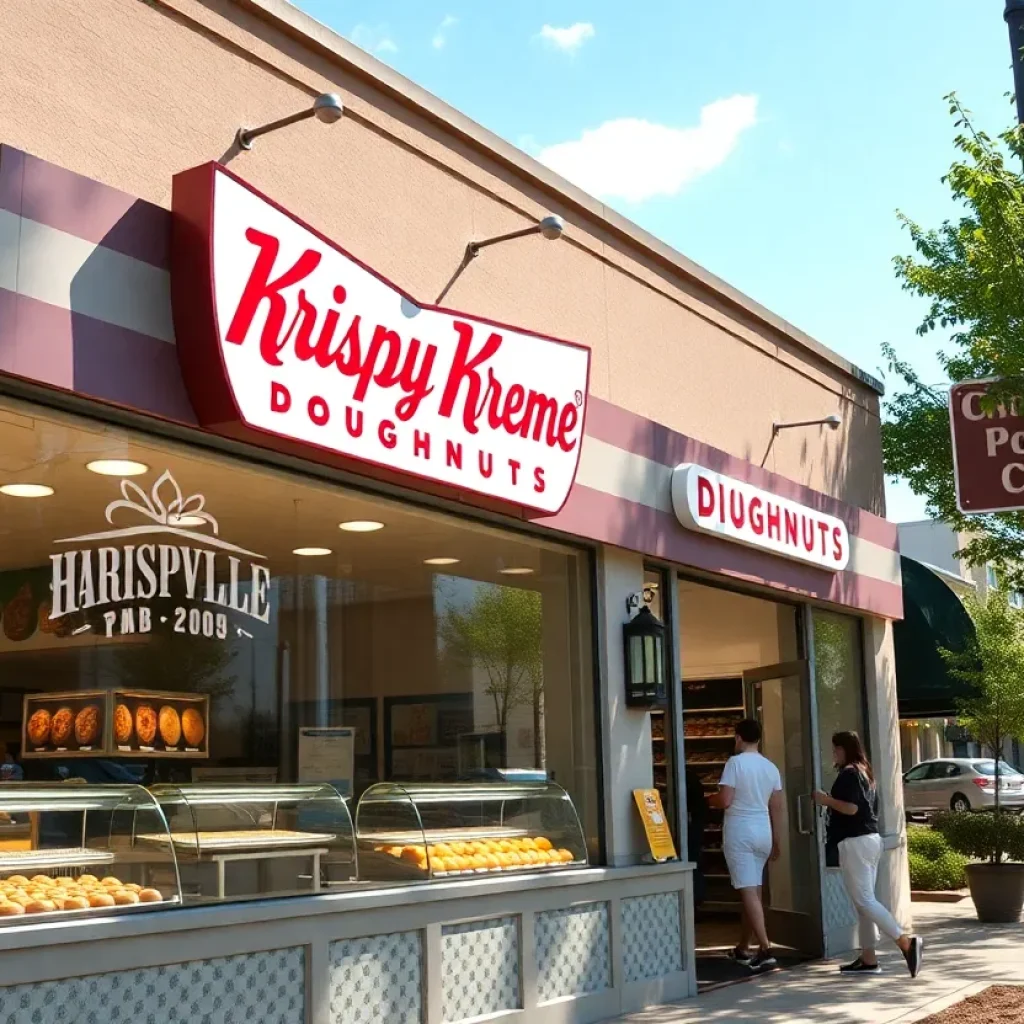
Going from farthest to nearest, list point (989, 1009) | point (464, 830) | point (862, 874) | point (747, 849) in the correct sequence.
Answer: point (747, 849), point (862, 874), point (989, 1009), point (464, 830)

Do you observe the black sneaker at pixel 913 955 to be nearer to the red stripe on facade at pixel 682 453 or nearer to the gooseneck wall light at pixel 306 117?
the red stripe on facade at pixel 682 453

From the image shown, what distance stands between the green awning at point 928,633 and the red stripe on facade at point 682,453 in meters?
3.92

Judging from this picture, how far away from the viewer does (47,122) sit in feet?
19.0

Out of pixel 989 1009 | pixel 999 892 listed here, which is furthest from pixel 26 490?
pixel 999 892

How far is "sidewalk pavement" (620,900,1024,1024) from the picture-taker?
27.0 feet

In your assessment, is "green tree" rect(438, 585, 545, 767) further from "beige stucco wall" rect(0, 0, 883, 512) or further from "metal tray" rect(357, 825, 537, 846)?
"beige stucco wall" rect(0, 0, 883, 512)

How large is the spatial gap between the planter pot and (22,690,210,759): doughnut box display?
8.67 meters

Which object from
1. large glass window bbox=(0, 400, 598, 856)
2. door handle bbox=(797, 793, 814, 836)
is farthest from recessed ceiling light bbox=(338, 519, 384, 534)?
door handle bbox=(797, 793, 814, 836)

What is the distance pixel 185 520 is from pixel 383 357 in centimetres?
133

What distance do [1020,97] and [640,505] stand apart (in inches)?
143

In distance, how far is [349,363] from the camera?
677cm

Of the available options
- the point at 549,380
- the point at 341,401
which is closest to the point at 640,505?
the point at 549,380

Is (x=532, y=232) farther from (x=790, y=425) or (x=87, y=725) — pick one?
(x=790, y=425)

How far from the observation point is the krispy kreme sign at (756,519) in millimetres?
9758
